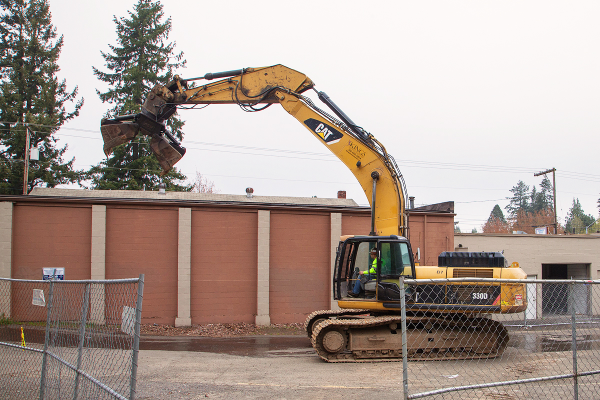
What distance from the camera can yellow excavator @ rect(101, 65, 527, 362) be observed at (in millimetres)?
10195

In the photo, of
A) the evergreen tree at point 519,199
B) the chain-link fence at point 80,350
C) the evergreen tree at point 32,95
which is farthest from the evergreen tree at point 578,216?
the chain-link fence at point 80,350

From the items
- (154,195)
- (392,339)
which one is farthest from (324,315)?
(154,195)

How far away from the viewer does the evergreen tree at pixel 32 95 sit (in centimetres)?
3084

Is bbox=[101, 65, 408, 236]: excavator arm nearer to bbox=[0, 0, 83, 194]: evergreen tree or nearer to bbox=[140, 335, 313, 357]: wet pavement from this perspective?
bbox=[140, 335, 313, 357]: wet pavement

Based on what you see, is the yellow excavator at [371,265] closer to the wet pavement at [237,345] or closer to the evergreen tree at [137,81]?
the wet pavement at [237,345]

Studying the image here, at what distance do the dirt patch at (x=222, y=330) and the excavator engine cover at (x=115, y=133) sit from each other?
6.08 metres

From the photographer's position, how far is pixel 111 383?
5.30 metres

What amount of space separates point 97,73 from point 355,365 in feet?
110

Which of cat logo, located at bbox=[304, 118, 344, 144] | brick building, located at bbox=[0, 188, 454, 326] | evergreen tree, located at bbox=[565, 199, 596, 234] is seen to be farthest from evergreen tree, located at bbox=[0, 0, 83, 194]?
evergreen tree, located at bbox=[565, 199, 596, 234]

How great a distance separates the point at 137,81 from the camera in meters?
35.8

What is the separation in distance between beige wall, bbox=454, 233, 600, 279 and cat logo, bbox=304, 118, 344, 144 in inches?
398

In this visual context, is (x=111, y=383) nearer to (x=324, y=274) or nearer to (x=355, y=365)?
(x=355, y=365)

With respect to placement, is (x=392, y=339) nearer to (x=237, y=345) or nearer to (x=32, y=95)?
(x=237, y=345)

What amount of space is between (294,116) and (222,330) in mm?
7318
